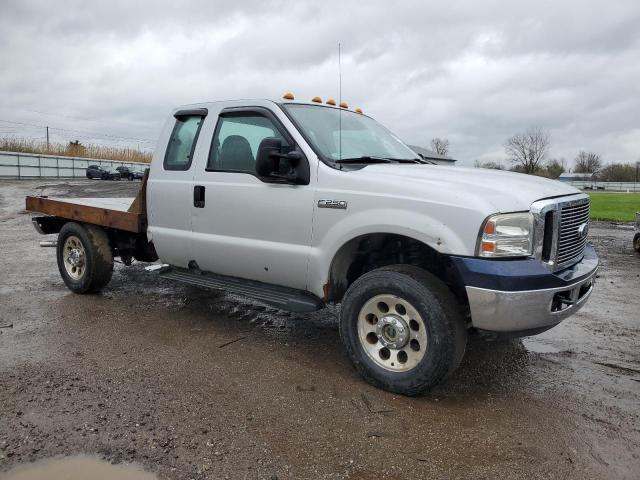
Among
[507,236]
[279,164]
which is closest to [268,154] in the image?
[279,164]

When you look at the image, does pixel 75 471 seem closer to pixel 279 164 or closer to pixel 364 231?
pixel 364 231

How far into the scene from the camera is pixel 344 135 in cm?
469

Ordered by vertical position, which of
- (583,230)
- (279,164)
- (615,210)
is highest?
(279,164)

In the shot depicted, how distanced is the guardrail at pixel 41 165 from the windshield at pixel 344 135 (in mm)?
40604

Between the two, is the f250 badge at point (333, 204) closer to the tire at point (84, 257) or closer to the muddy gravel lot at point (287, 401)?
the muddy gravel lot at point (287, 401)

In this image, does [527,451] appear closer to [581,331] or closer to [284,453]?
[284,453]

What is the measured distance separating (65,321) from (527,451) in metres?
4.46

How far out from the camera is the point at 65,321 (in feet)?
17.6

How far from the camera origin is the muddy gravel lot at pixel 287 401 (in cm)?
287

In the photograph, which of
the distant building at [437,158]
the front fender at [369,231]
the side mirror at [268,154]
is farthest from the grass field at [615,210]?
the side mirror at [268,154]

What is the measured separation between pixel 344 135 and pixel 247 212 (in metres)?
1.10

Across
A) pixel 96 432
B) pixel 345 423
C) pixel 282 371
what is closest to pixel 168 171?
pixel 282 371

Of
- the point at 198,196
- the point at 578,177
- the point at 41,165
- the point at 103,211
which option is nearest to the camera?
the point at 198,196

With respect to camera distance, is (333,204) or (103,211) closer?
(333,204)
